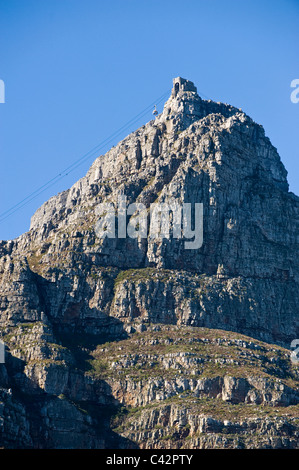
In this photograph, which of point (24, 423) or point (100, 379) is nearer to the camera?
point (24, 423)

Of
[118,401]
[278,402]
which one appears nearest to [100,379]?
[118,401]

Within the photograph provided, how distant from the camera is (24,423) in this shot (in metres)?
165

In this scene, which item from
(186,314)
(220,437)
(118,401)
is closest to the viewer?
(220,437)

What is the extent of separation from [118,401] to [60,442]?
48.6 feet

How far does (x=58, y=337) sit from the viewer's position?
190250 millimetres

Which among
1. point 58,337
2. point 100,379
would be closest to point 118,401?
point 100,379
